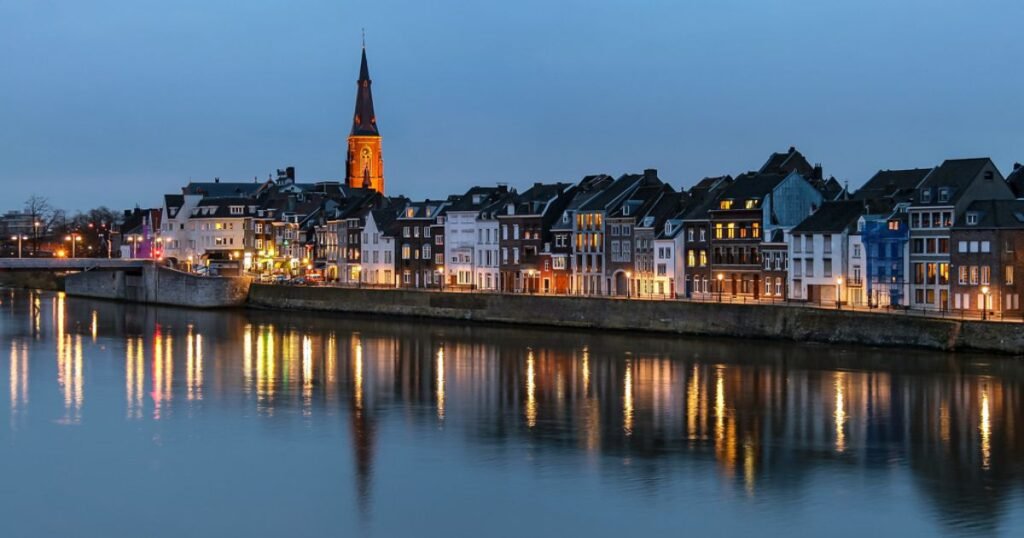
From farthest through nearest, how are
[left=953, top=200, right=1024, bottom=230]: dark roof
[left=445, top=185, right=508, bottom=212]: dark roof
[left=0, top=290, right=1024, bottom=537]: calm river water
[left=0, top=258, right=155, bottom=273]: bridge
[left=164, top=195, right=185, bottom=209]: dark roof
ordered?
[left=164, top=195, right=185, bottom=209]: dark roof, [left=0, top=258, right=155, bottom=273]: bridge, [left=445, top=185, right=508, bottom=212]: dark roof, [left=953, top=200, right=1024, bottom=230]: dark roof, [left=0, top=290, right=1024, bottom=537]: calm river water

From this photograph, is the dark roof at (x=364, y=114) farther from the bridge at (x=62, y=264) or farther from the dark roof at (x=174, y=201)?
the bridge at (x=62, y=264)

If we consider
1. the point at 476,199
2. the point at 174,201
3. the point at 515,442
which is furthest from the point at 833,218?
the point at 174,201

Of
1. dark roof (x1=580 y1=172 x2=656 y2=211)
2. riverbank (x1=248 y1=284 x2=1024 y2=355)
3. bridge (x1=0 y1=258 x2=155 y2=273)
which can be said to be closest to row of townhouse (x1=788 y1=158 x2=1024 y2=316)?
riverbank (x1=248 y1=284 x2=1024 y2=355)

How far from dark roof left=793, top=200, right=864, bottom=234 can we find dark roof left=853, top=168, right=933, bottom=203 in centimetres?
79

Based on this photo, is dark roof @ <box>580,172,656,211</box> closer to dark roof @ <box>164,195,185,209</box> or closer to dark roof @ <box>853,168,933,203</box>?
dark roof @ <box>853,168,933,203</box>

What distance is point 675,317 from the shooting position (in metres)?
62.6

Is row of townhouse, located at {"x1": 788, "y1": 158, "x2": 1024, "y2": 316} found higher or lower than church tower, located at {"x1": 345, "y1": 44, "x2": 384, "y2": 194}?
lower

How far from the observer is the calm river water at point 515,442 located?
29.1m

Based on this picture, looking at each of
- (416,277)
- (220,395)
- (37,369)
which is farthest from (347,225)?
(220,395)

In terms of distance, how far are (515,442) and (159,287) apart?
61.6 meters

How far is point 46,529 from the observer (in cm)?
2839

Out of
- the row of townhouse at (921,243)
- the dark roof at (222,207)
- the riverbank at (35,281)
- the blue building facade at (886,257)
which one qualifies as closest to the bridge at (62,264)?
the riverbank at (35,281)

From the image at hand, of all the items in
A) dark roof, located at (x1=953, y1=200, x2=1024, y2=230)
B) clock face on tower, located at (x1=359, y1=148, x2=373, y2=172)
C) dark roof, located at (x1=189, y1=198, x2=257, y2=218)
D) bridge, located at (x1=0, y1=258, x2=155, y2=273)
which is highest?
clock face on tower, located at (x1=359, y1=148, x2=373, y2=172)

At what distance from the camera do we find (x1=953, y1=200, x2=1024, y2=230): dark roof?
56906 millimetres
